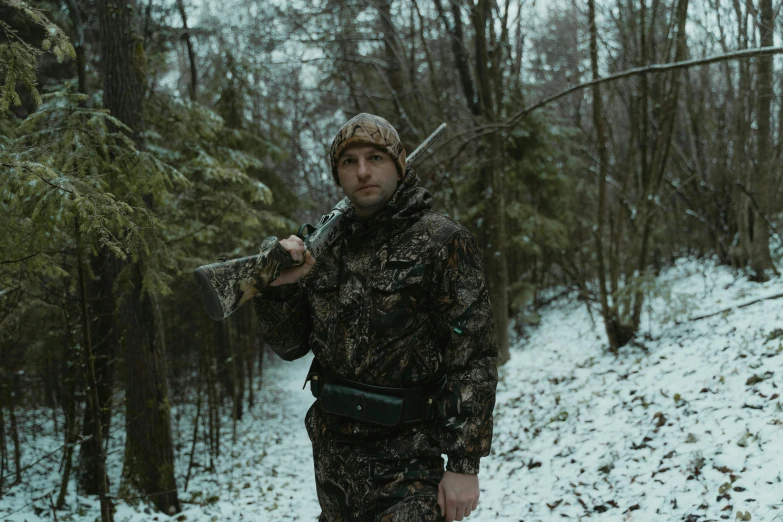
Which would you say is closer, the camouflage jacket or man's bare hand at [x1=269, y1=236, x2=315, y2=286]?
the camouflage jacket

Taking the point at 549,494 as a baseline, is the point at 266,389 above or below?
below

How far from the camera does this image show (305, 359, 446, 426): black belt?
2.23 m

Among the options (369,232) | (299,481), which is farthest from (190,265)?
(369,232)

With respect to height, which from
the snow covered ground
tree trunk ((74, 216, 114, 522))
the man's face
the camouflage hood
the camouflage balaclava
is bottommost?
the snow covered ground

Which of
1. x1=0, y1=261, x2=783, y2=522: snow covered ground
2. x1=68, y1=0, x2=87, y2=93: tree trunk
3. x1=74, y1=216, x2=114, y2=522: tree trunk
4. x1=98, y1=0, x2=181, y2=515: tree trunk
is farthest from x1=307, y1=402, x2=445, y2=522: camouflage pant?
x1=68, y1=0, x2=87, y2=93: tree trunk

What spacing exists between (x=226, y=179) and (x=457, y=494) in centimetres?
653

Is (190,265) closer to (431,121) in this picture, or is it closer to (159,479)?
(159,479)

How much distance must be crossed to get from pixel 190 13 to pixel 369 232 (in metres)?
10.3

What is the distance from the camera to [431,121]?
12.0 meters

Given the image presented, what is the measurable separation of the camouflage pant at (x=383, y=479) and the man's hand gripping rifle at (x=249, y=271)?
73cm

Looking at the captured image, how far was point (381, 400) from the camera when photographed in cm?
224

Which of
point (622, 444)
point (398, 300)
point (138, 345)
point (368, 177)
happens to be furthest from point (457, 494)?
point (138, 345)

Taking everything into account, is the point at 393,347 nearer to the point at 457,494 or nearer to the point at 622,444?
the point at 457,494

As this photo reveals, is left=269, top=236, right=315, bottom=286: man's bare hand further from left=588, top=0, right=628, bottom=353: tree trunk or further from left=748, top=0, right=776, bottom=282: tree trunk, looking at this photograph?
left=748, top=0, right=776, bottom=282: tree trunk
